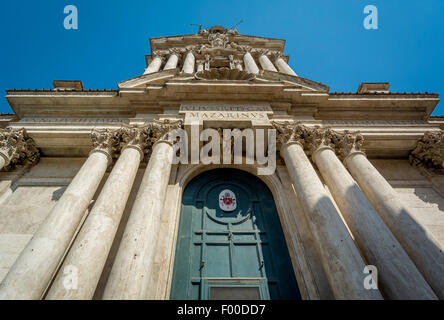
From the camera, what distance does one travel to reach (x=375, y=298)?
154 inches

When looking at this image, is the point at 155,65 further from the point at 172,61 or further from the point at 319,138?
the point at 319,138

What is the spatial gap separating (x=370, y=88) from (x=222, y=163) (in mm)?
9129

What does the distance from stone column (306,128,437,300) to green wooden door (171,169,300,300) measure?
1.73m

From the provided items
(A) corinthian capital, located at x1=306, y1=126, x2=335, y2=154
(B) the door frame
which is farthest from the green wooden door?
(A) corinthian capital, located at x1=306, y1=126, x2=335, y2=154

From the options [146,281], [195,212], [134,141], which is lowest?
[146,281]

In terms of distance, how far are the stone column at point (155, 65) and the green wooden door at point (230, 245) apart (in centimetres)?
889

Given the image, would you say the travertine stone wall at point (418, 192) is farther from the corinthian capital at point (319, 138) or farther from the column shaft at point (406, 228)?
the corinthian capital at point (319, 138)

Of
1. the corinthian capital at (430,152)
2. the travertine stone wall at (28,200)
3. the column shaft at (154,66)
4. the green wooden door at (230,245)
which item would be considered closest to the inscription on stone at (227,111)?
the green wooden door at (230,245)

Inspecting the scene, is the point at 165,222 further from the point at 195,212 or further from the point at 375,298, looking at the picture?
the point at 375,298

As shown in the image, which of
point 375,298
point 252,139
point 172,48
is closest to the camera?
point 375,298

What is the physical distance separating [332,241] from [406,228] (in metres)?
2.01

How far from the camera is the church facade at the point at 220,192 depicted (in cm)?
458

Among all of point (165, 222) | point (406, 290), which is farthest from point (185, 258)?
point (406, 290)

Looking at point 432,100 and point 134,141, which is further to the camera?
point 432,100
